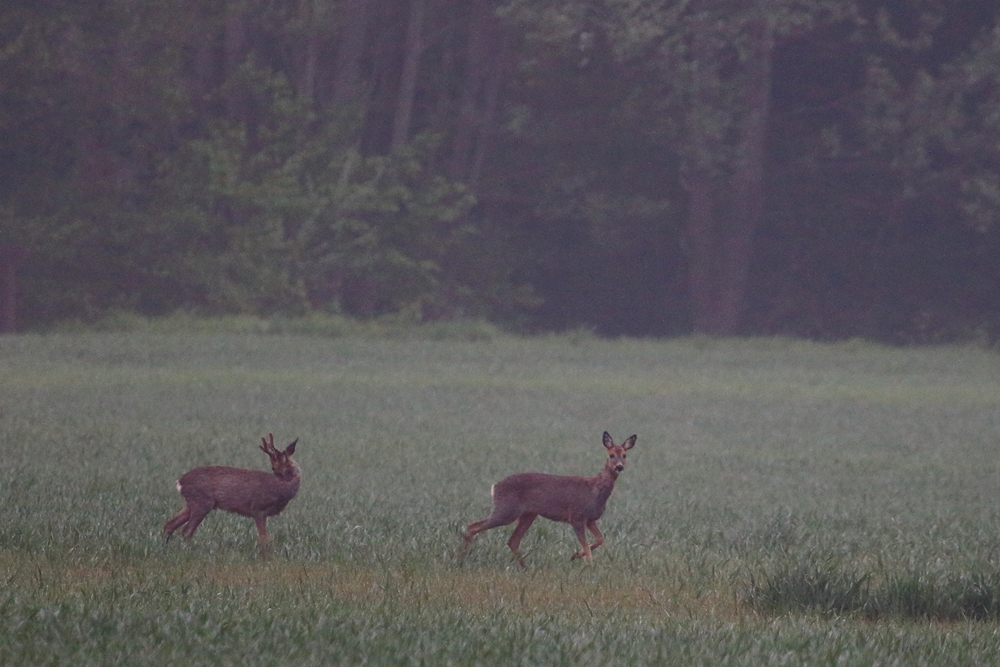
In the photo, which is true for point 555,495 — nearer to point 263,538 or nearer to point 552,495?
point 552,495

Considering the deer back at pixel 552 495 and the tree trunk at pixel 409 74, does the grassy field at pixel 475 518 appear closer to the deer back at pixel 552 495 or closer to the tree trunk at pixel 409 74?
the deer back at pixel 552 495

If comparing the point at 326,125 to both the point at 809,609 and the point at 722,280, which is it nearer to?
the point at 722,280

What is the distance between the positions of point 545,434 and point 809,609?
39.7ft

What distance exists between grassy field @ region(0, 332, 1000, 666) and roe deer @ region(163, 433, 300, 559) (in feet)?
0.89

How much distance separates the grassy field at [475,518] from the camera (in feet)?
22.5

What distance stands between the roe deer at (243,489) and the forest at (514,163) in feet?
89.6

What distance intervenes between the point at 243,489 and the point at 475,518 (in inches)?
126

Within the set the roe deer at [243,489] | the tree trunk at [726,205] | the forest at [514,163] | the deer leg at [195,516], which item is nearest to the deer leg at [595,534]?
the roe deer at [243,489]

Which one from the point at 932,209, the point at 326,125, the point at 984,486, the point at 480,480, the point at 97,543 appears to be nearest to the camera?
the point at 97,543

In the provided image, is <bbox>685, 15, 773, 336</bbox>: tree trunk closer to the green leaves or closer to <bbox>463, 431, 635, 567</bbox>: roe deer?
→ the green leaves

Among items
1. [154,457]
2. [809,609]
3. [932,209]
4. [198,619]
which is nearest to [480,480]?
[154,457]

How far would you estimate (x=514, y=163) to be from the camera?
46.2 metres

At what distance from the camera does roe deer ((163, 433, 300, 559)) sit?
8867mm

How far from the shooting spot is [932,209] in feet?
148
